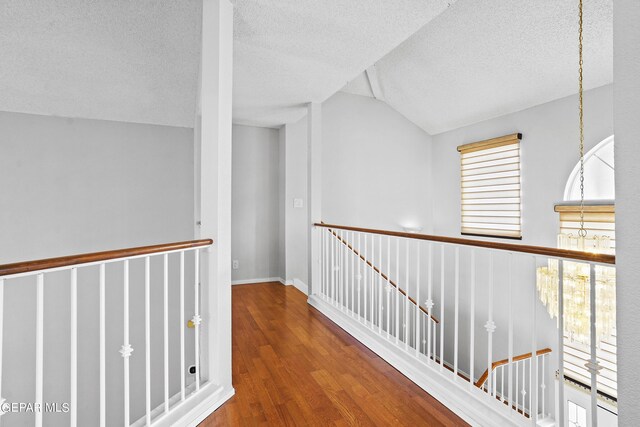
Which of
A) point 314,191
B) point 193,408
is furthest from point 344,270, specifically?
point 193,408

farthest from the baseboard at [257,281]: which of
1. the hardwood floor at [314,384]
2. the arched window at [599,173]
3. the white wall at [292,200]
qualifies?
the arched window at [599,173]

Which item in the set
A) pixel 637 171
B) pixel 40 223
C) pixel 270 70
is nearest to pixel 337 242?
pixel 270 70

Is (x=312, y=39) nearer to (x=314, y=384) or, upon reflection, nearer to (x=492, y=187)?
(x=314, y=384)

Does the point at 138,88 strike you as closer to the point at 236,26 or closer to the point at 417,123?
the point at 236,26

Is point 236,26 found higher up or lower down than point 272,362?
higher up

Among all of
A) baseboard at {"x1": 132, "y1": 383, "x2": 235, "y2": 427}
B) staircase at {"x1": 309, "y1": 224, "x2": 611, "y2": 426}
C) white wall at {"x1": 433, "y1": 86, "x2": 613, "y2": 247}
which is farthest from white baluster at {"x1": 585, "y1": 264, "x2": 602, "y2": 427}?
white wall at {"x1": 433, "y1": 86, "x2": 613, "y2": 247}

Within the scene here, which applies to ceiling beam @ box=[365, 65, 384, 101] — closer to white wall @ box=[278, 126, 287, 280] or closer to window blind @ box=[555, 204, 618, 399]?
white wall @ box=[278, 126, 287, 280]

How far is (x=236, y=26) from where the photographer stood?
2.35 m

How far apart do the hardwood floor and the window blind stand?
7.09 ft

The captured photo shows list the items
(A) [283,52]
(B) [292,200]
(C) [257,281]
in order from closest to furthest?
(A) [283,52] → (B) [292,200] → (C) [257,281]

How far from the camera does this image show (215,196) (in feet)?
6.34

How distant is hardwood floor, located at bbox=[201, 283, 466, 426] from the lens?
175 cm

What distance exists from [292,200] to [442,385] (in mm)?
3393

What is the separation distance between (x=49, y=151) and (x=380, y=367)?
13.4 feet
